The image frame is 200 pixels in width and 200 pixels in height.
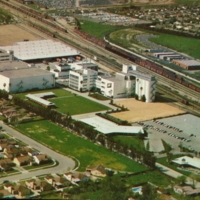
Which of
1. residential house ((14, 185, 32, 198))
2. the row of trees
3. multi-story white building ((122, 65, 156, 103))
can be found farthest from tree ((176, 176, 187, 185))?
the row of trees

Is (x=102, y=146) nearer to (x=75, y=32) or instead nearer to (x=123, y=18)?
(x=75, y=32)

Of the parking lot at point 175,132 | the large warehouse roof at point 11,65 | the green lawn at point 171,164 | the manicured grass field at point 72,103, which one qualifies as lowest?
the manicured grass field at point 72,103

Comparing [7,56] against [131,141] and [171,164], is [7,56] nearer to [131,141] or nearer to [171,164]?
[131,141]

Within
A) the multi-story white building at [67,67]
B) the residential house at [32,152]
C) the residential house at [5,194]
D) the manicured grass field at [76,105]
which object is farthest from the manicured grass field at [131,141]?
the multi-story white building at [67,67]

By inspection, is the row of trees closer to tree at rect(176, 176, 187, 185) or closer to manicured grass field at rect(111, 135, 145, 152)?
manicured grass field at rect(111, 135, 145, 152)

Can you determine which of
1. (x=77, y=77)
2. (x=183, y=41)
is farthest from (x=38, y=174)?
(x=183, y=41)

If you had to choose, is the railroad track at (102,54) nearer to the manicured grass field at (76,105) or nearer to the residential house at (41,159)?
the manicured grass field at (76,105)
